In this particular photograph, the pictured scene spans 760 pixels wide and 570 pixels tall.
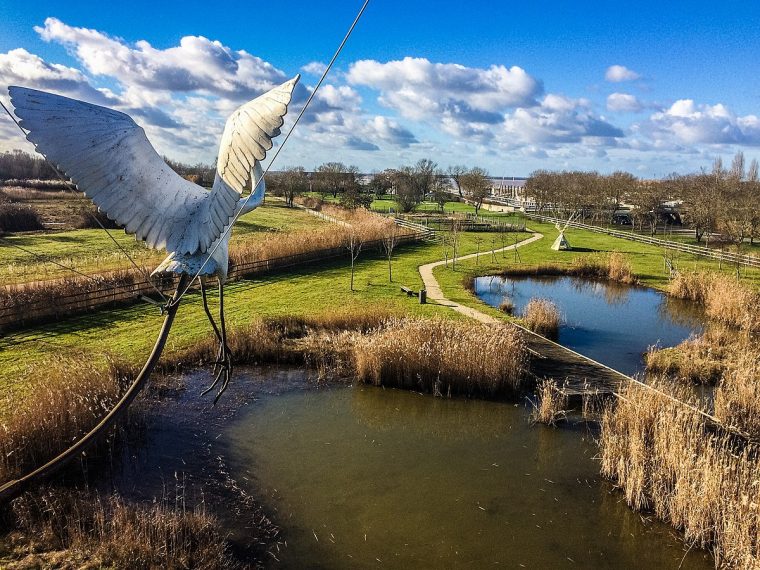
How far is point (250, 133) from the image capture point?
3.63 meters

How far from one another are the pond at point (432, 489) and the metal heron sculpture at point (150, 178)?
14.8 feet

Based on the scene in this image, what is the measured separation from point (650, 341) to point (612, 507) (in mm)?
10178

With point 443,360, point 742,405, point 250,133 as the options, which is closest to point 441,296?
point 443,360

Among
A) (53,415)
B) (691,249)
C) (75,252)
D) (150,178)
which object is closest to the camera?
(150,178)

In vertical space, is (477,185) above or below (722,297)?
above

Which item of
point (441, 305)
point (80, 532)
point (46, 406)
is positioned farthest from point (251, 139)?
point (441, 305)

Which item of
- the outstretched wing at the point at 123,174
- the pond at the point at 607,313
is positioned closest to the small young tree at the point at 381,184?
the pond at the point at 607,313

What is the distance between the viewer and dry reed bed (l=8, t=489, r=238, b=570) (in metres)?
6.49

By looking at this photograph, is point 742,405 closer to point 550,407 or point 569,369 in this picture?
point 550,407

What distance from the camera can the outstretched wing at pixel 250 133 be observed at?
11.5ft

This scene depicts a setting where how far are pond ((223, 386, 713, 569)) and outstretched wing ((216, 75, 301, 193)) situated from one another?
232 inches

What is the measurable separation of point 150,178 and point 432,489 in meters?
7.01

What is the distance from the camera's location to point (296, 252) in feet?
87.9

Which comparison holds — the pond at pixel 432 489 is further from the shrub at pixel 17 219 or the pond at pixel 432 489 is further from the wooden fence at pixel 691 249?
the shrub at pixel 17 219
